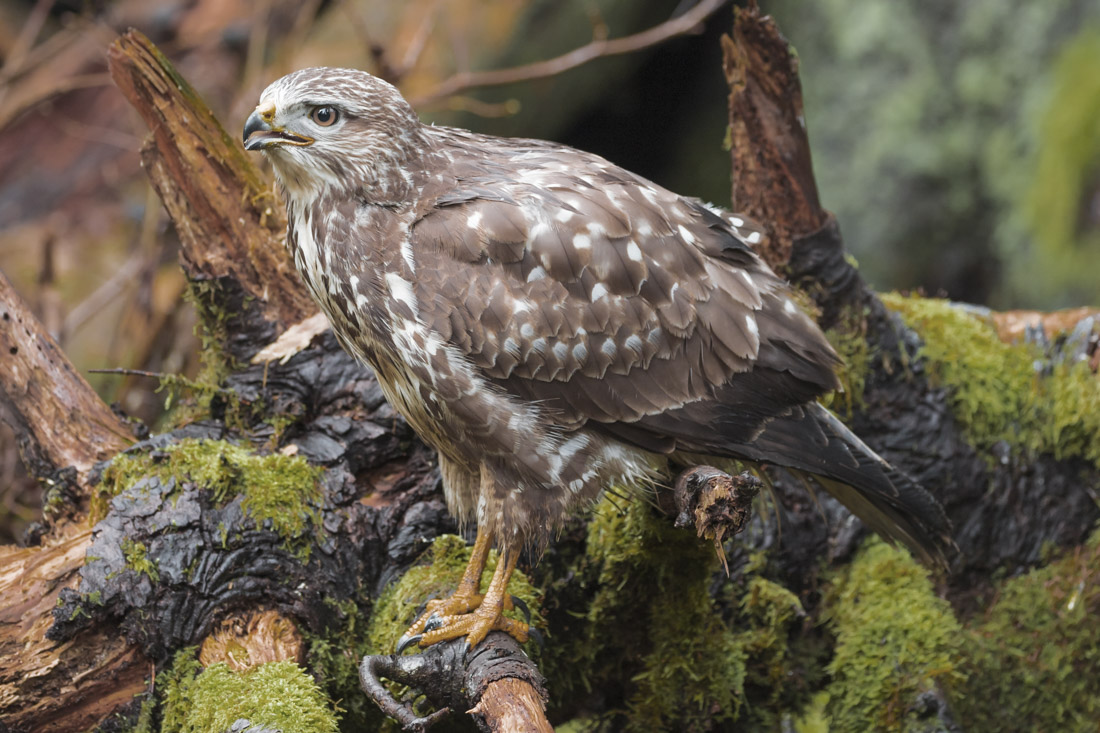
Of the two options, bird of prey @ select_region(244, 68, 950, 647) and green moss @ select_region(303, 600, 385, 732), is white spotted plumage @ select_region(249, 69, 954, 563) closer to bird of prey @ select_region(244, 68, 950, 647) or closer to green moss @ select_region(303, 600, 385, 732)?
bird of prey @ select_region(244, 68, 950, 647)

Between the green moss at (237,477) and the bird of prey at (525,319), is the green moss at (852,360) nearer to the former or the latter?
the bird of prey at (525,319)

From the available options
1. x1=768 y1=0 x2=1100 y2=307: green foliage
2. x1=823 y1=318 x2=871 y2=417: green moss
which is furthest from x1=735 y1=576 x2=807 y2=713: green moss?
x1=768 y1=0 x2=1100 y2=307: green foliage

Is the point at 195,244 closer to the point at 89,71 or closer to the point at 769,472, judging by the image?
the point at 769,472

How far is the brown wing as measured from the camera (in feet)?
8.91

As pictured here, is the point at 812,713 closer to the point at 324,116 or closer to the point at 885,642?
the point at 885,642

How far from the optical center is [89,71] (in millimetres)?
7090

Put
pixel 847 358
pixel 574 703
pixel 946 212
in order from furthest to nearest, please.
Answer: pixel 946 212 → pixel 847 358 → pixel 574 703

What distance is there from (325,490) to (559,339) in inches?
41.2

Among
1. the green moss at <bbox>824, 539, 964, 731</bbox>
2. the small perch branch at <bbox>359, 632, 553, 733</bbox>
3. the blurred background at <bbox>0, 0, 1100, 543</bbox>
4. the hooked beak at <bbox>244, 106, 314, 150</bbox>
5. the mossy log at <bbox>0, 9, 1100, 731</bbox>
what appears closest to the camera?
the small perch branch at <bbox>359, 632, 553, 733</bbox>

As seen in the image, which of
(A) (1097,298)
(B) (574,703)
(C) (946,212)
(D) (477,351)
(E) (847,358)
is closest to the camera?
(D) (477,351)

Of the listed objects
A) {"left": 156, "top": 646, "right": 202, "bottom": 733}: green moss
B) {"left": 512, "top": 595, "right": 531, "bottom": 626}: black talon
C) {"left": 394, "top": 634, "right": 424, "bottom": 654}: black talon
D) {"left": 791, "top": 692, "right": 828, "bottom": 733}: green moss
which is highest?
{"left": 512, "top": 595, "right": 531, "bottom": 626}: black talon

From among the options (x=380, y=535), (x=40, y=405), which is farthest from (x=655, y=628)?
(x=40, y=405)

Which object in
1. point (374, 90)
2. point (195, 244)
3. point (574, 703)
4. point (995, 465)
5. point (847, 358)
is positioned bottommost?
point (574, 703)

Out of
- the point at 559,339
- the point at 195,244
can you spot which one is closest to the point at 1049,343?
the point at 559,339
